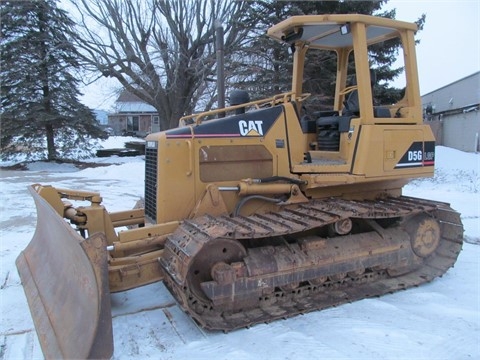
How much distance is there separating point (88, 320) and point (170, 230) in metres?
1.23

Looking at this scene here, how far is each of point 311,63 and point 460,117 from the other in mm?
13702

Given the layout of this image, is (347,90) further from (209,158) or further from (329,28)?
(209,158)

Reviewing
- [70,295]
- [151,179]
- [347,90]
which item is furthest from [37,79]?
[70,295]

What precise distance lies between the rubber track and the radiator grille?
0.62 meters

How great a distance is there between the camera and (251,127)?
4.52m

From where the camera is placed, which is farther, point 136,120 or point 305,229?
point 136,120

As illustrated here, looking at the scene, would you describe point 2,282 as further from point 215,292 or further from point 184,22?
point 184,22

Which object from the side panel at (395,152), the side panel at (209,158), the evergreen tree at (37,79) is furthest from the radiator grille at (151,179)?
the evergreen tree at (37,79)

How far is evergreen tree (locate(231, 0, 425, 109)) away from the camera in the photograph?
515 inches

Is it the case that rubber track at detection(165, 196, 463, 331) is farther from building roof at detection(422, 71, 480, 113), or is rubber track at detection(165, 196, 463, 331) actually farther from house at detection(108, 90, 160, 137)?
house at detection(108, 90, 160, 137)

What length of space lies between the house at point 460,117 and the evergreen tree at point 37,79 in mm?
17380

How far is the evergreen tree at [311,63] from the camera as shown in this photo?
13070 millimetres

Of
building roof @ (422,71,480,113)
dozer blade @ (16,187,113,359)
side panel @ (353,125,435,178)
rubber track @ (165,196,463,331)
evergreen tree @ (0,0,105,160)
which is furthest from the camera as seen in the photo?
building roof @ (422,71,480,113)

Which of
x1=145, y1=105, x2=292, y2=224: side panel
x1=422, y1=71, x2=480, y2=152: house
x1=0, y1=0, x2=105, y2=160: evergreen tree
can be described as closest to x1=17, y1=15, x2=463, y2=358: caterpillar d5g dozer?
x1=145, y1=105, x2=292, y2=224: side panel
